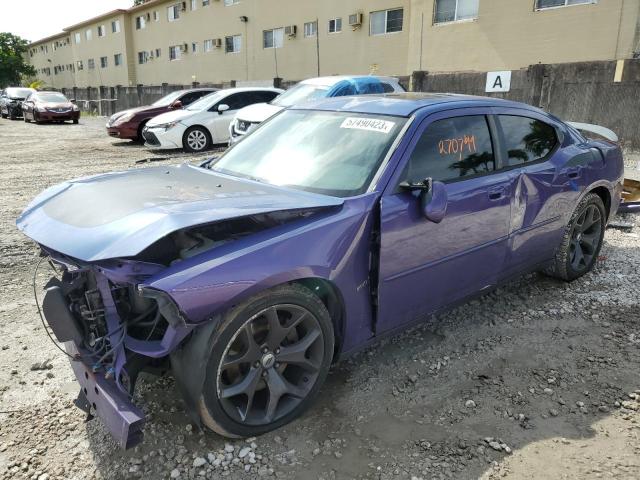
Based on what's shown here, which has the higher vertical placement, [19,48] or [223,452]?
[19,48]

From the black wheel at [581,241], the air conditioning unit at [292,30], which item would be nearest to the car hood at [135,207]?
the black wheel at [581,241]

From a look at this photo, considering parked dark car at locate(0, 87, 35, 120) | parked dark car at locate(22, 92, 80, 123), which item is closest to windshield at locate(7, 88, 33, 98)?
parked dark car at locate(0, 87, 35, 120)

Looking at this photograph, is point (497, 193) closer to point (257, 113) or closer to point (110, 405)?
point (110, 405)

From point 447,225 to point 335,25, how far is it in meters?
21.5

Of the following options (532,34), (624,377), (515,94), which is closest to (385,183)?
(624,377)

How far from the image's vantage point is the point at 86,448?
8.08 feet

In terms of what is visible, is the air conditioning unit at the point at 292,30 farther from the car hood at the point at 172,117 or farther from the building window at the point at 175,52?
the car hood at the point at 172,117

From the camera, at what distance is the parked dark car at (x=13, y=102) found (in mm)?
26891

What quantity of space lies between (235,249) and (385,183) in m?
0.99

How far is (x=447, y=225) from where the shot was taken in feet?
10.1

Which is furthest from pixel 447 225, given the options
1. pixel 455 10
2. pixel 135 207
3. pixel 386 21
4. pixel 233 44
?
pixel 233 44

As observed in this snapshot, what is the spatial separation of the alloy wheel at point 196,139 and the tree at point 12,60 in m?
60.2

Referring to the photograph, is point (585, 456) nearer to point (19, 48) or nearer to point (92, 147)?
point (92, 147)

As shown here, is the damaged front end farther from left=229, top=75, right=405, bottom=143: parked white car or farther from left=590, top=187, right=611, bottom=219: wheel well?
left=229, top=75, right=405, bottom=143: parked white car
